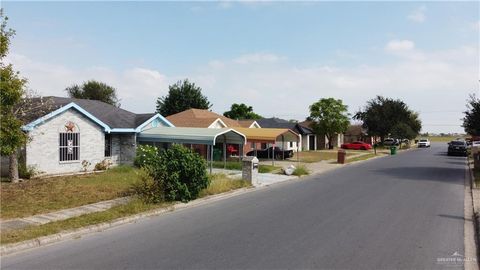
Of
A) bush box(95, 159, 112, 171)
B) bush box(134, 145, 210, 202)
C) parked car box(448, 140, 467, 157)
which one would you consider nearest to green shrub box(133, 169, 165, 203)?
bush box(134, 145, 210, 202)

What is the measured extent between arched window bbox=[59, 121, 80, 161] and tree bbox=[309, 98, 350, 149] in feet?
128

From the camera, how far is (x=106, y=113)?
85.5ft

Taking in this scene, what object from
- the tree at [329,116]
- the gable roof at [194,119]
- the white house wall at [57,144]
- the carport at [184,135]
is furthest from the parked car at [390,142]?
the white house wall at [57,144]

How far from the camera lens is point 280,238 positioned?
850 centimetres

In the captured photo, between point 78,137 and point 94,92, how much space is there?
50029 millimetres

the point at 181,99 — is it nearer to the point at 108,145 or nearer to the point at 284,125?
the point at 284,125

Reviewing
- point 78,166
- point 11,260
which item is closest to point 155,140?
point 78,166

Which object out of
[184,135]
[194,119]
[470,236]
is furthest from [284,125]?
[470,236]

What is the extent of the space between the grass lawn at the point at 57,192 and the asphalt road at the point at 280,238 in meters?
3.29

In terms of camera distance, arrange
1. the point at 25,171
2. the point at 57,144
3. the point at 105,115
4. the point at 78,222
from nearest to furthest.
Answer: the point at 78,222
the point at 25,171
the point at 57,144
the point at 105,115

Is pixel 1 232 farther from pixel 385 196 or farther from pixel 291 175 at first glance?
pixel 291 175

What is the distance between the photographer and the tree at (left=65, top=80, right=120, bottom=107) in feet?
225

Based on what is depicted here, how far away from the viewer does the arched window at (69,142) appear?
2083 cm

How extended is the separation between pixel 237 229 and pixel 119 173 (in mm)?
13174
